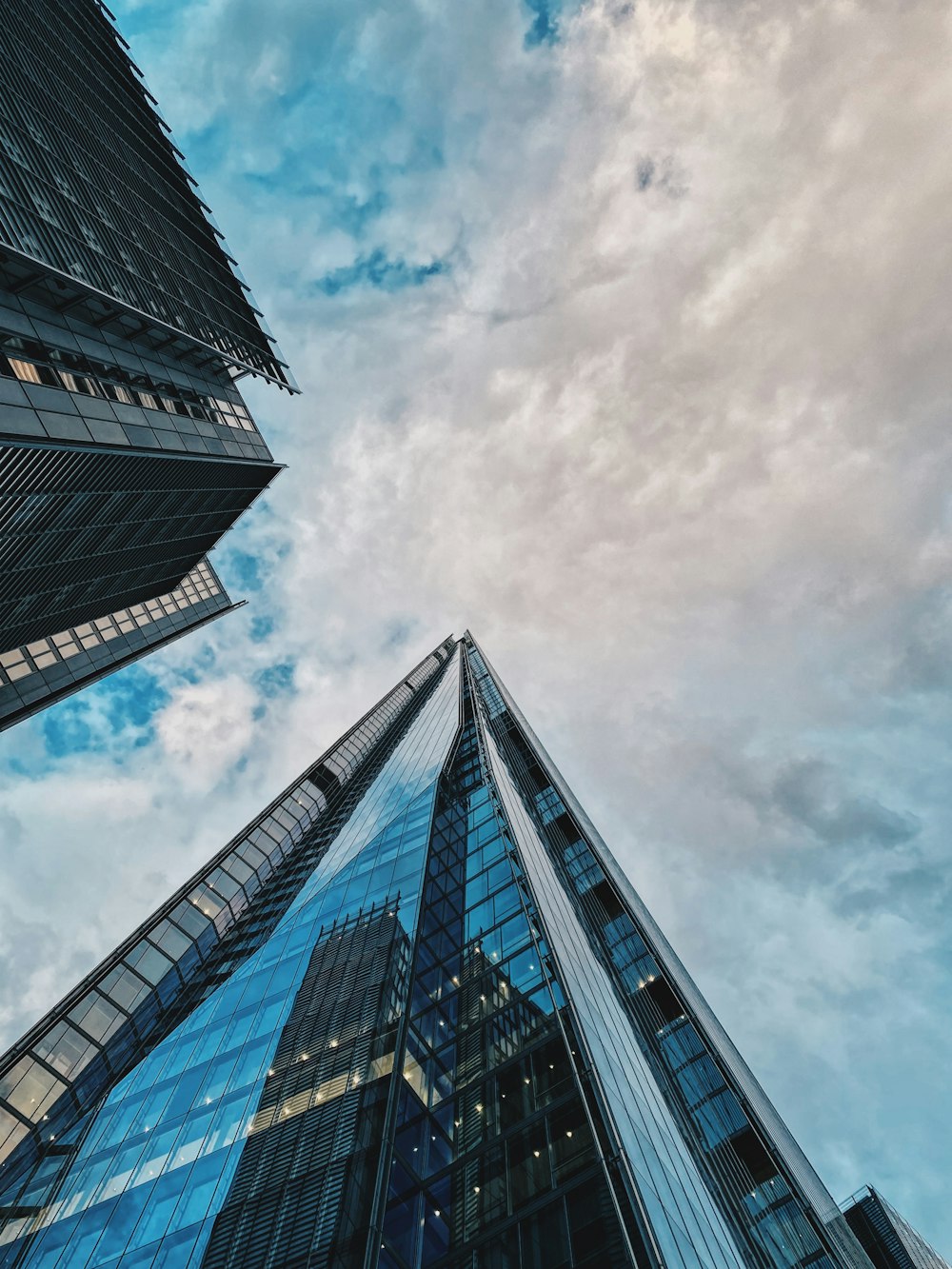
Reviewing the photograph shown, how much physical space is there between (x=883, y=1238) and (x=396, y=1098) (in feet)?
219

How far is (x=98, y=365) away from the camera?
33531mm

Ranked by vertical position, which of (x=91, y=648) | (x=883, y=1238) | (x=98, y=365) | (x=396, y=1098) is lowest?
(x=883, y=1238)

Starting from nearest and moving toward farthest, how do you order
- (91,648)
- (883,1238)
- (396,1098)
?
(396,1098)
(91,648)
(883,1238)

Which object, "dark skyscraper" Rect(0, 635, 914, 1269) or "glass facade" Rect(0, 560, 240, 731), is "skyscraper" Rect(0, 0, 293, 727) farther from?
"dark skyscraper" Rect(0, 635, 914, 1269)

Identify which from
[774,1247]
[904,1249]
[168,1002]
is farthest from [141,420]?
[904,1249]

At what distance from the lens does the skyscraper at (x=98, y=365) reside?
92.8ft

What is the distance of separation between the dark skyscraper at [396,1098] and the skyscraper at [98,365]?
74.8 feet

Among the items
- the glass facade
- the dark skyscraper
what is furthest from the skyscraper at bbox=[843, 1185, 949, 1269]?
the glass facade

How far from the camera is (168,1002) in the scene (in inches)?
1591

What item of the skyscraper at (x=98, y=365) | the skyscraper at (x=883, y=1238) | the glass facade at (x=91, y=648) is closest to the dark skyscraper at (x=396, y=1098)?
the skyscraper at (x=883, y=1238)

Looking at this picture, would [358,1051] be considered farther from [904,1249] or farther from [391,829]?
[904,1249]

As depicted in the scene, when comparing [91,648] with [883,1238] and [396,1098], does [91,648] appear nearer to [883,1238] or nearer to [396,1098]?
[396,1098]

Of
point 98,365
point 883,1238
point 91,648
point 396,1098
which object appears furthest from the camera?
point 883,1238

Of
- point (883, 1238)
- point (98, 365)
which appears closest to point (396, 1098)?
point (98, 365)
